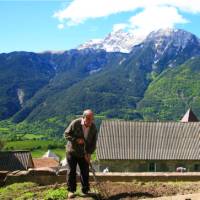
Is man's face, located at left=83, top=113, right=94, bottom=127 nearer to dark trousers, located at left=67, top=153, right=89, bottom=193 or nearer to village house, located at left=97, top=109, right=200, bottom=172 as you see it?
dark trousers, located at left=67, top=153, right=89, bottom=193

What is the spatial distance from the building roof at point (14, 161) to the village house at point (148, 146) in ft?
29.7

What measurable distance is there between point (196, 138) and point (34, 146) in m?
99.4

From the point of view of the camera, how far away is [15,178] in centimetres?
1741

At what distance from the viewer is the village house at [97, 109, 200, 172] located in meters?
44.4

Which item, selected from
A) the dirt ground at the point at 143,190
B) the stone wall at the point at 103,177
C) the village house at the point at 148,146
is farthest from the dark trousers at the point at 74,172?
the village house at the point at 148,146

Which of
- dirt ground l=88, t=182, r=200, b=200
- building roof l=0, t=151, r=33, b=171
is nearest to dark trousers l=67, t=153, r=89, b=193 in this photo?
dirt ground l=88, t=182, r=200, b=200

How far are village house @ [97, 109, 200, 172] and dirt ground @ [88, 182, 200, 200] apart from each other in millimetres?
28832

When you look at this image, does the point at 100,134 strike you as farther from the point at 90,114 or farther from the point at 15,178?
the point at 90,114

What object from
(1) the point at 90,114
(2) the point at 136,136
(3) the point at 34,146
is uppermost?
(1) the point at 90,114

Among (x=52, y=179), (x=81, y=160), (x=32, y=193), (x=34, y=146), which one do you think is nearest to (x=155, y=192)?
(x=81, y=160)

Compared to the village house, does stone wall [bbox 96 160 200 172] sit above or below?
below

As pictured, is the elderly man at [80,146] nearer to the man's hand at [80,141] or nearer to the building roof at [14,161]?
Result: the man's hand at [80,141]

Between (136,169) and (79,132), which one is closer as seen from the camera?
(79,132)

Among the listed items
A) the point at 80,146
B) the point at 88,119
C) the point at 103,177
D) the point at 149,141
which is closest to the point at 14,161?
the point at 149,141
